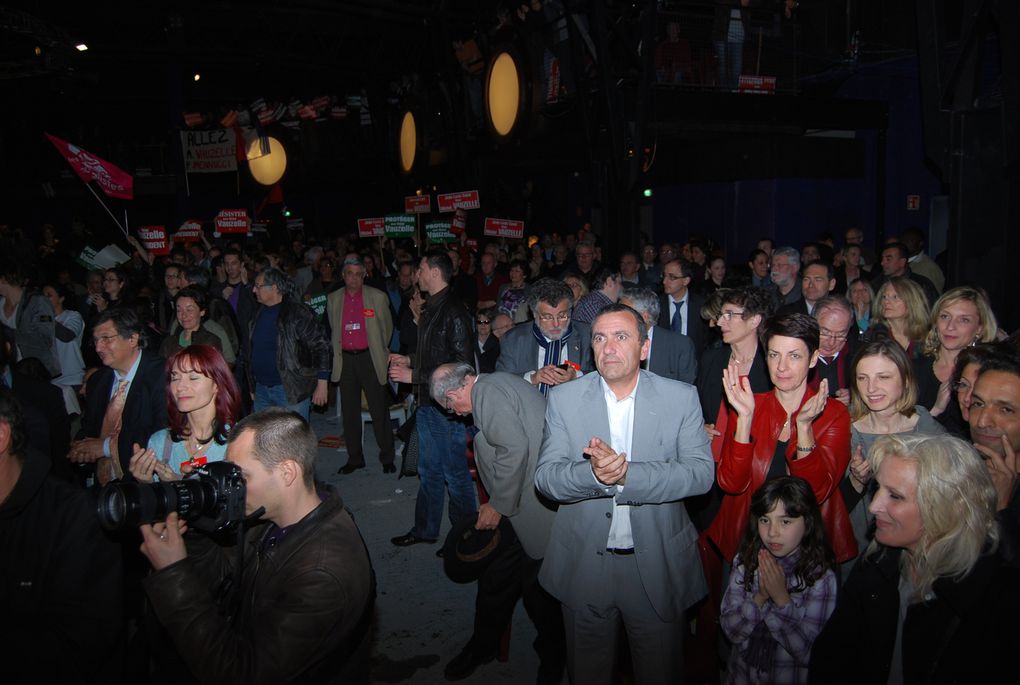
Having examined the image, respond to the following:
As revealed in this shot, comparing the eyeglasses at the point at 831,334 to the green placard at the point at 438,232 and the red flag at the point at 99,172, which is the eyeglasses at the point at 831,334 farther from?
the red flag at the point at 99,172

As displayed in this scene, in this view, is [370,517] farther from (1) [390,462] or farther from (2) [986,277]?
(2) [986,277]

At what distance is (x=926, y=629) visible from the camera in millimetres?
2127

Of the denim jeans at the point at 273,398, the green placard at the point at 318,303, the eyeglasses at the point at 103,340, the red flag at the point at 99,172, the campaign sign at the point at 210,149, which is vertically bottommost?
the denim jeans at the point at 273,398

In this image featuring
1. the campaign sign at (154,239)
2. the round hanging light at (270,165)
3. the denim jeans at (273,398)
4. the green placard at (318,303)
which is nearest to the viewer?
the denim jeans at (273,398)

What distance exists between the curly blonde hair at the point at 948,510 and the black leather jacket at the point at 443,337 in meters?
3.85

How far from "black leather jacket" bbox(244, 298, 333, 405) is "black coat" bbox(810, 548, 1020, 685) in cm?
501

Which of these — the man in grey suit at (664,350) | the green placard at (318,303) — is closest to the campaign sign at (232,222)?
the green placard at (318,303)

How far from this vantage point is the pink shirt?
280 inches

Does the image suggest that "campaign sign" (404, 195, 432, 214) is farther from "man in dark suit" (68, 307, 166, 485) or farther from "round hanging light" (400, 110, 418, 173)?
"man in dark suit" (68, 307, 166, 485)

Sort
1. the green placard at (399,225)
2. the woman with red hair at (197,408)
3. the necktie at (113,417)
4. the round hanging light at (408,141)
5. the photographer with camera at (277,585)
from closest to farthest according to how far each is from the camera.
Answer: the photographer with camera at (277,585) → the woman with red hair at (197,408) → the necktie at (113,417) → the green placard at (399,225) → the round hanging light at (408,141)

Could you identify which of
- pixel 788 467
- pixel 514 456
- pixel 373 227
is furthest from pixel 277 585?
pixel 373 227

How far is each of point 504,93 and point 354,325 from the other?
17.0 ft

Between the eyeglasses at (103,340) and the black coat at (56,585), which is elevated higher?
the eyeglasses at (103,340)

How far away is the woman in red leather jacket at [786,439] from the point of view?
308 centimetres
